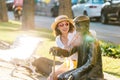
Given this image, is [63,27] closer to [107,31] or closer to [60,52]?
[60,52]

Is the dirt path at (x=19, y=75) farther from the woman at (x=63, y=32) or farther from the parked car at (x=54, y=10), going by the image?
the parked car at (x=54, y=10)

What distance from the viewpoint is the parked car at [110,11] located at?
24.2 metres

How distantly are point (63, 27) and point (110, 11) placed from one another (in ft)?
64.5

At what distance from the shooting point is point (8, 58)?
9.03m

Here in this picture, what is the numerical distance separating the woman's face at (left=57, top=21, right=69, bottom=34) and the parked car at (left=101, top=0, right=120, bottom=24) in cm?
1891

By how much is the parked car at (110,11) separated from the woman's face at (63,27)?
18.9 m

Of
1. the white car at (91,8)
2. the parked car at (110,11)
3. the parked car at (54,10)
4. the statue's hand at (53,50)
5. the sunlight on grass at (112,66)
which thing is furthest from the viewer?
the parked car at (54,10)

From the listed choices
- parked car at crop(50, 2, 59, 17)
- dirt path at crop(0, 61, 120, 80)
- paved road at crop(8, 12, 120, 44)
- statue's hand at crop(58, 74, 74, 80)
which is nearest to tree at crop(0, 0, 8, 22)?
paved road at crop(8, 12, 120, 44)

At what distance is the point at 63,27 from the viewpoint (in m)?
5.40

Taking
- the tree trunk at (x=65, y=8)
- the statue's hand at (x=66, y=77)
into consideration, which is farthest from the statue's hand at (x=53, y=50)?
the tree trunk at (x=65, y=8)

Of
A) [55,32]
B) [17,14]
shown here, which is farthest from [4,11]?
[55,32]

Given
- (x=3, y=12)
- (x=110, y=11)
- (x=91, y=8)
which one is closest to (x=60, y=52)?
(x=3, y=12)

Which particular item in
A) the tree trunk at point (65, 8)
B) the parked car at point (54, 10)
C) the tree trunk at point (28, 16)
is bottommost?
the parked car at point (54, 10)

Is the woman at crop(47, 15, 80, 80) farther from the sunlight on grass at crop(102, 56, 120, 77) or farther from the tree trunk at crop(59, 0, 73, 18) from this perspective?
the tree trunk at crop(59, 0, 73, 18)
